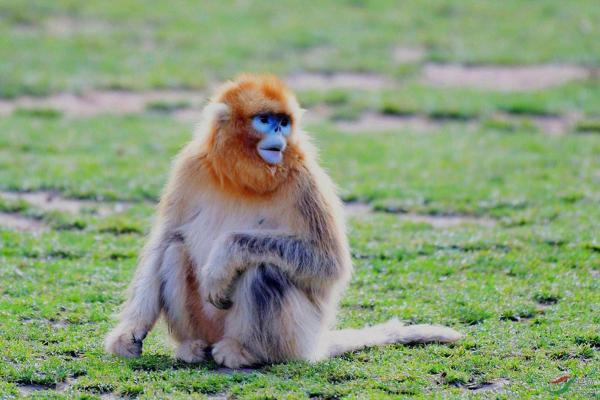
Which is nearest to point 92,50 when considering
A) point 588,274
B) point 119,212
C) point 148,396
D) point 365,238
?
point 119,212

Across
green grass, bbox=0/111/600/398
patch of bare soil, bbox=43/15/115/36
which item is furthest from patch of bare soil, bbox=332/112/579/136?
patch of bare soil, bbox=43/15/115/36

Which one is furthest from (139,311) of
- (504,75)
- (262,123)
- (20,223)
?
(504,75)

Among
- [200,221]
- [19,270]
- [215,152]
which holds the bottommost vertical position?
[19,270]

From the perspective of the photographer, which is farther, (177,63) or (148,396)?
(177,63)

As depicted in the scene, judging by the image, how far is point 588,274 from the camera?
1048 cm

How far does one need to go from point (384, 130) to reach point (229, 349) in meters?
10.1

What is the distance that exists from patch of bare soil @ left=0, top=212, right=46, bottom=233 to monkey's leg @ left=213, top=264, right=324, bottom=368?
15.0 feet

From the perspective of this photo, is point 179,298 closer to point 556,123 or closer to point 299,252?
point 299,252

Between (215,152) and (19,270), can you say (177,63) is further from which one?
(215,152)

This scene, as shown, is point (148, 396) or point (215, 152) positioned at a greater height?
point (215, 152)

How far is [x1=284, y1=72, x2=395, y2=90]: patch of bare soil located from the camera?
797 inches

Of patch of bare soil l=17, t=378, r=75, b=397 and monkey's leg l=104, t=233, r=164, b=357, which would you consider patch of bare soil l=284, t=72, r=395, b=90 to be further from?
patch of bare soil l=17, t=378, r=75, b=397

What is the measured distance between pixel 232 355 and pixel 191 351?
0.38 metres

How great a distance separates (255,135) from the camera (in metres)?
7.99
